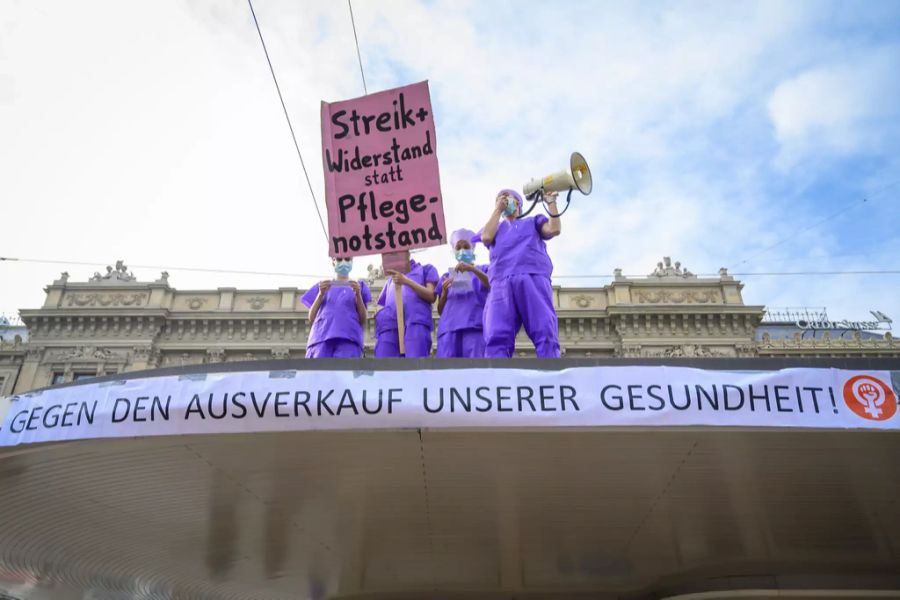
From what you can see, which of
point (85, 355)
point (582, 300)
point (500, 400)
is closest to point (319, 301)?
point (500, 400)

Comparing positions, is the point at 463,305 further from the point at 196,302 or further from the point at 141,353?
the point at 196,302

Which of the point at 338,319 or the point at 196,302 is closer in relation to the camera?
the point at 338,319

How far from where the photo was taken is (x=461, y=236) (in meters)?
8.87

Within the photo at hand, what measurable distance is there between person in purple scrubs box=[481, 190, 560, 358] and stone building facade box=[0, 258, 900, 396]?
21420 mm

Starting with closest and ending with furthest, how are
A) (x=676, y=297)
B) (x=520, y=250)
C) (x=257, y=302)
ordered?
(x=520, y=250) → (x=676, y=297) → (x=257, y=302)

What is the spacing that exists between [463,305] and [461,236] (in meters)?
0.90

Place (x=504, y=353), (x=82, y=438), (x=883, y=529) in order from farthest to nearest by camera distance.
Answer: (x=504, y=353) < (x=883, y=529) < (x=82, y=438)

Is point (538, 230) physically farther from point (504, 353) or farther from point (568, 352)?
point (568, 352)

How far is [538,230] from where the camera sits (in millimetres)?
8055

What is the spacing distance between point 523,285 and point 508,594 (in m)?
4.32

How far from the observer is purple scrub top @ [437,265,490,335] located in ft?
27.8

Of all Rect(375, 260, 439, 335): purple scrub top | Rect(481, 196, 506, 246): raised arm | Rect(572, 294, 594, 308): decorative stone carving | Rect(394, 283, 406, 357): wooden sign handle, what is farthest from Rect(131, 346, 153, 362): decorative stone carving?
Rect(481, 196, 506, 246): raised arm

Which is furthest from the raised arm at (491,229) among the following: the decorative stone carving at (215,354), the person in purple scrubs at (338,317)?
the decorative stone carving at (215,354)

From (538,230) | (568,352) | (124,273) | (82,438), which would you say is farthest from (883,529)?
(124,273)
